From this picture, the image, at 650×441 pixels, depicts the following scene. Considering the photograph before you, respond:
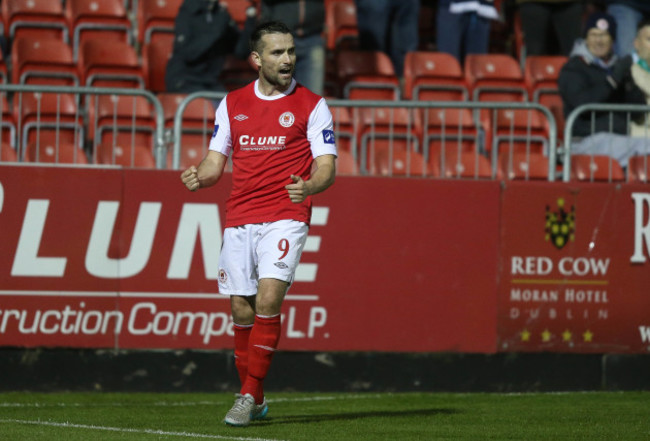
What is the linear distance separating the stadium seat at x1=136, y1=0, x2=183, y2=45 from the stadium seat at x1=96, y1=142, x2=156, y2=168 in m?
3.69

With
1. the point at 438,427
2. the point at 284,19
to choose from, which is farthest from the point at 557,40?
the point at 438,427

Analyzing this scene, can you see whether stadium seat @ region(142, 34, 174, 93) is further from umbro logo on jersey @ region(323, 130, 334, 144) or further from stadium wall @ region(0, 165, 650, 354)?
umbro logo on jersey @ region(323, 130, 334, 144)

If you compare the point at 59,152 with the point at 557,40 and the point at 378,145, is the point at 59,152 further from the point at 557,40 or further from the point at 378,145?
the point at 557,40

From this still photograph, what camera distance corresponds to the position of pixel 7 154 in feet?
34.7

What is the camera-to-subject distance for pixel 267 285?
7.76 meters

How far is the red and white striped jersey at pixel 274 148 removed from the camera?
786 cm

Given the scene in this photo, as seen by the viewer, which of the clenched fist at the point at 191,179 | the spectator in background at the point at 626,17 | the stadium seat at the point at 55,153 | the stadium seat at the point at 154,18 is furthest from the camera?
the spectator in background at the point at 626,17

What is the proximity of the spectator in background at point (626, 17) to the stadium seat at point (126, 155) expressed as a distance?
270 inches

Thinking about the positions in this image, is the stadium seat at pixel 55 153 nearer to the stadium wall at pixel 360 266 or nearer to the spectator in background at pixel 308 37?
the stadium wall at pixel 360 266

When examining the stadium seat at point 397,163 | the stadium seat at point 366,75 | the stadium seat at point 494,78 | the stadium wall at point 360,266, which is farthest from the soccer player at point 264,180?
the stadium seat at point 494,78

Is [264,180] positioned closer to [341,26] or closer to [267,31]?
[267,31]

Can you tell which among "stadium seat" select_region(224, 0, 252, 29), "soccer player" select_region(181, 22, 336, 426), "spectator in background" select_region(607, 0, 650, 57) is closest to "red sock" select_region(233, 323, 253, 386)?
"soccer player" select_region(181, 22, 336, 426)

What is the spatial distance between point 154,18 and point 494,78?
3.84 meters

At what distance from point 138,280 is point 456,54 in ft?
19.9
